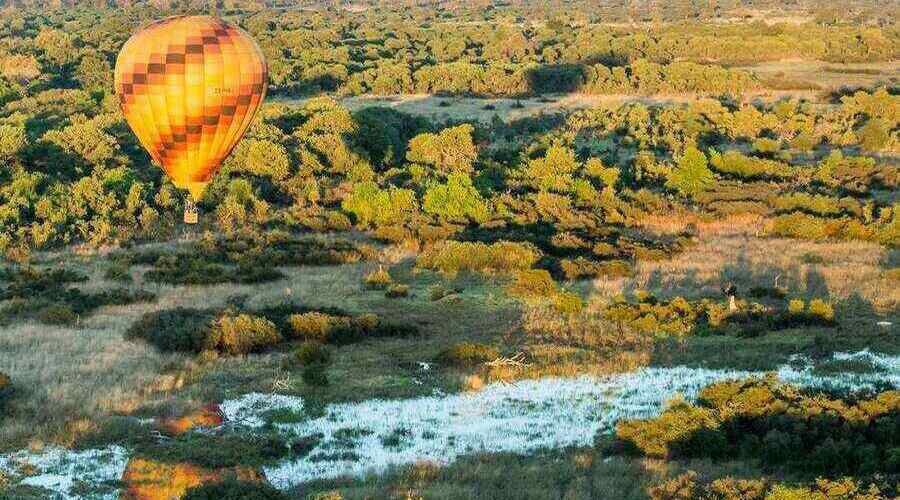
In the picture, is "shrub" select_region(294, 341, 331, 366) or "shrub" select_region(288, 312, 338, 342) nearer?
"shrub" select_region(294, 341, 331, 366)

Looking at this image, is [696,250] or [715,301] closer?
[715,301]

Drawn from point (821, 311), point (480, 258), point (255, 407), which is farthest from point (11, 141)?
point (821, 311)

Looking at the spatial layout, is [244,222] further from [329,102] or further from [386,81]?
[386,81]

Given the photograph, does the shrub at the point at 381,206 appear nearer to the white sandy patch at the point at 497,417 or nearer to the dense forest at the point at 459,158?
the dense forest at the point at 459,158

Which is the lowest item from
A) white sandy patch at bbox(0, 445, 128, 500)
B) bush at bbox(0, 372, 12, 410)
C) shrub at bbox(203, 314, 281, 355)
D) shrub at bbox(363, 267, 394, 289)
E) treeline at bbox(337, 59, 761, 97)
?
treeline at bbox(337, 59, 761, 97)

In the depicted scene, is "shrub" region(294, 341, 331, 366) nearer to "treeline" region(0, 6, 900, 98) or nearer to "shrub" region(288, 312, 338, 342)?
"shrub" region(288, 312, 338, 342)

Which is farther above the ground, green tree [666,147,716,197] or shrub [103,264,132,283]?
shrub [103,264,132,283]

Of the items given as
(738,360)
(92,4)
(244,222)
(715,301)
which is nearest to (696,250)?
(715,301)

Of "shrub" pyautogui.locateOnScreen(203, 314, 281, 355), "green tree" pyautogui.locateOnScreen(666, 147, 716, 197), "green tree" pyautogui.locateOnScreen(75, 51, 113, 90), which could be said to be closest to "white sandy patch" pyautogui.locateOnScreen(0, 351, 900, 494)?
"shrub" pyautogui.locateOnScreen(203, 314, 281, 355)
